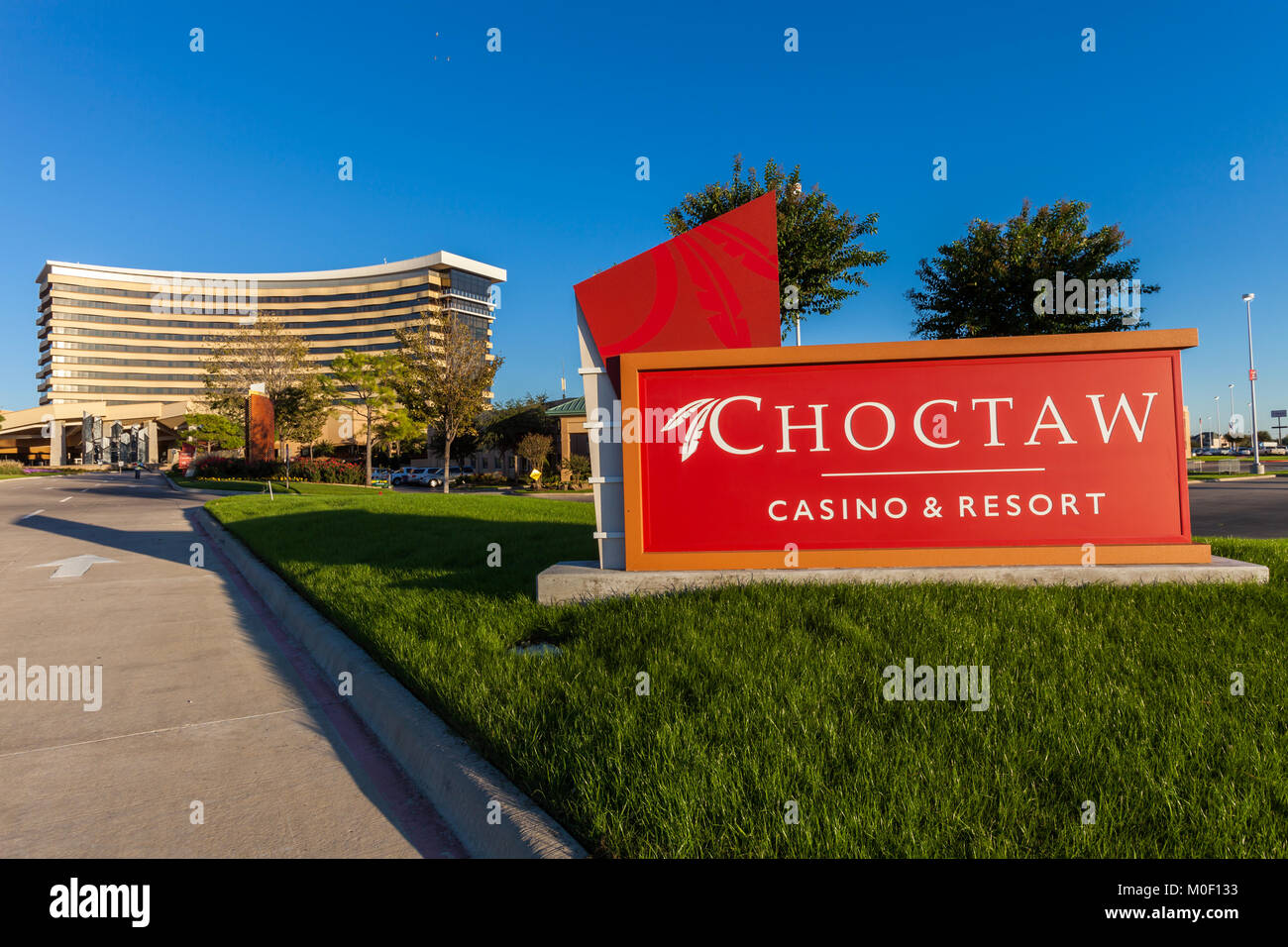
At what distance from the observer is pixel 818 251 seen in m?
17.7

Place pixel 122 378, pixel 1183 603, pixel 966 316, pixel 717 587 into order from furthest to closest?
1. pixel 122 378
2. pixel 966 316
3. pixel 717 587
4. pixel 1183 603

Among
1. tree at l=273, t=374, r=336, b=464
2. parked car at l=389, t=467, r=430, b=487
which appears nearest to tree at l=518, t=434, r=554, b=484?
parked car at l=389, t=467, r=430, b=487

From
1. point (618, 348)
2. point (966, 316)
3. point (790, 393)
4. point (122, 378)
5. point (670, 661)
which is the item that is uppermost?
point (122, 378)

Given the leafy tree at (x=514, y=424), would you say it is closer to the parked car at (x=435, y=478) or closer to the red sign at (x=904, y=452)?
the parked car at (x=435, y=478)

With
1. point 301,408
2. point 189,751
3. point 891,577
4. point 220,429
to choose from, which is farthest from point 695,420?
point 220,429

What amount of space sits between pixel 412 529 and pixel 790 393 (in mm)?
8146

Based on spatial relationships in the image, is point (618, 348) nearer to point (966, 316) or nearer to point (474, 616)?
point (474, 616)

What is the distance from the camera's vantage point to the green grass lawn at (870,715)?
2.52 metres

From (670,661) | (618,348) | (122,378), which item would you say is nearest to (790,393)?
(618,348)

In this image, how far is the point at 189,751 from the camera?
3.95 metres

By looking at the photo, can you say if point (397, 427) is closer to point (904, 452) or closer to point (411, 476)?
point (411, 476)

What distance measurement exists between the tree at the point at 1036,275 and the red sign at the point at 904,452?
15873mm

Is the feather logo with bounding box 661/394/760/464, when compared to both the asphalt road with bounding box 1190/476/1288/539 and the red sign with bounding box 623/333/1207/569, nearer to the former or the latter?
the red sign with bounding box 623/333/1207/569
